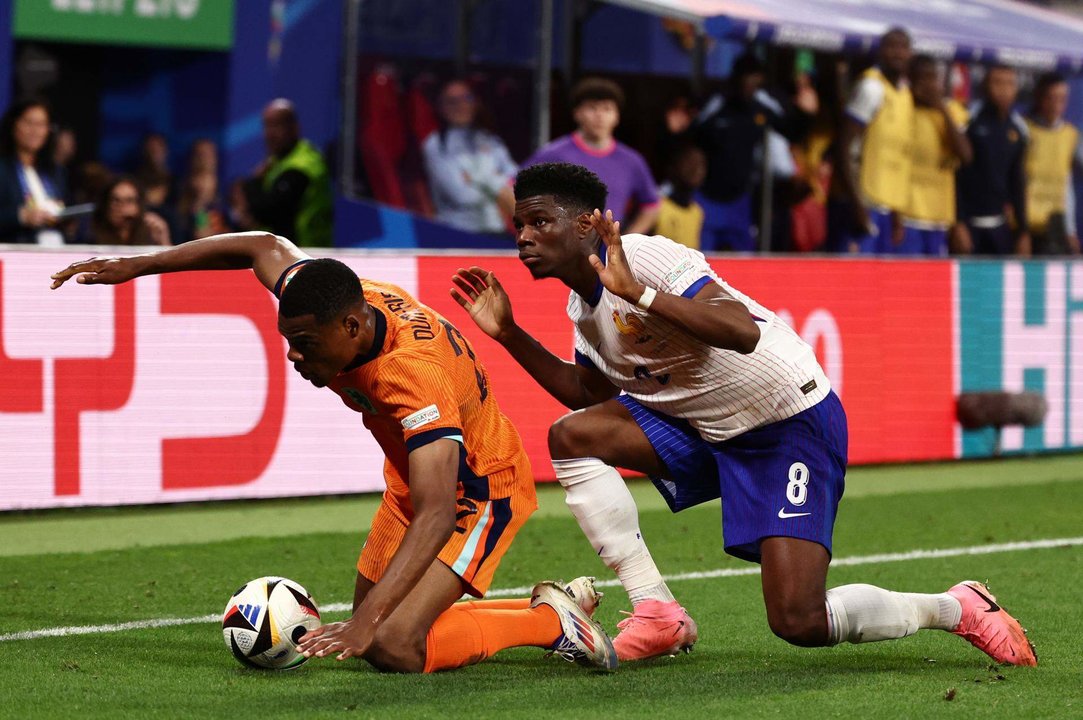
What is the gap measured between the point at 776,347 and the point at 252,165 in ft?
42.1

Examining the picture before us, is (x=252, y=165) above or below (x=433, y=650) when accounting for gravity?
above

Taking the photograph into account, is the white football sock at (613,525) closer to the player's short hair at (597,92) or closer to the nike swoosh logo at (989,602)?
the nike swoosh logo at (989,602)

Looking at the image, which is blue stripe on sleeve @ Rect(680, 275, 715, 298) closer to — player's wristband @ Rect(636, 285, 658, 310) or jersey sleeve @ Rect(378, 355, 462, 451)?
player's wristband @ Rect(636, 285, 658, 310)

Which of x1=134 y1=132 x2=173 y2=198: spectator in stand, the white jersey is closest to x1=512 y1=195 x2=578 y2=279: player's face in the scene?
the white jersey

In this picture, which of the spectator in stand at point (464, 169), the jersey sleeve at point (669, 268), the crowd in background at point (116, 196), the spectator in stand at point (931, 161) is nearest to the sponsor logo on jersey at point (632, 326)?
the jersey sleeve at point (669, 268)

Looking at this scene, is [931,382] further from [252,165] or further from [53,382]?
[252,165]

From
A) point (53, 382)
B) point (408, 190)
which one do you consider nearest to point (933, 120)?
point (408, 190)

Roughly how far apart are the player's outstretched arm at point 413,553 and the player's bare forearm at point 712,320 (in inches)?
31.1

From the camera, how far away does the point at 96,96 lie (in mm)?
18781

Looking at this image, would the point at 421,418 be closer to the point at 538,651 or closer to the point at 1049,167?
the point at 538,651

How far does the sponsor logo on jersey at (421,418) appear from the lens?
210 inches

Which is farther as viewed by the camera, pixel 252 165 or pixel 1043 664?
pixel 252 165

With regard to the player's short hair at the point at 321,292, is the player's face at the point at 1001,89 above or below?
above

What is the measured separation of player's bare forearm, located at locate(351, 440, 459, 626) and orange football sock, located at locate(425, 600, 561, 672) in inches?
29.0
